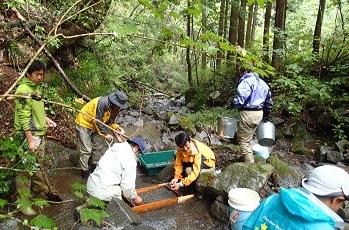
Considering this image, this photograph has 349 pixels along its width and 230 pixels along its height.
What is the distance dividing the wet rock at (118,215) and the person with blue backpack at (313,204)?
9.86 feet

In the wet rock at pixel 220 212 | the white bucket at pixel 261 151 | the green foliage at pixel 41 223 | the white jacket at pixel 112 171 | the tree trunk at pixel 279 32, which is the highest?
the tree trunk at pixel 279 32

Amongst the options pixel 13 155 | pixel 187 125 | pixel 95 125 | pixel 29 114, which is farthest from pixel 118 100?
pixel 187 125

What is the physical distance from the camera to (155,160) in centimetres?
806

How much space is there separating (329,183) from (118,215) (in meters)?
3.44

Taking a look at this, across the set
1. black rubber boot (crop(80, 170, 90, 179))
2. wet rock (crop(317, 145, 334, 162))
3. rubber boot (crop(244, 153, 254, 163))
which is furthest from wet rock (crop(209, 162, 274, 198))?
wet rock (crop(317, 145, 334, 162))

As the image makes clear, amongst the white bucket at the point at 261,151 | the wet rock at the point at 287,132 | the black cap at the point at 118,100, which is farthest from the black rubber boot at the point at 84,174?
the wet rock at the point at 287,132

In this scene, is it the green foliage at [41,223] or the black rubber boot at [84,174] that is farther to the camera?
the black rubber boot at [84,174]

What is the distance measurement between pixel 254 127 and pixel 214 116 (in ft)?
14.9

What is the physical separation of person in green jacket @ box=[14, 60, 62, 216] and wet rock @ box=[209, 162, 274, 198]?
2.69m

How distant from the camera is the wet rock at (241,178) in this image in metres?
6.30

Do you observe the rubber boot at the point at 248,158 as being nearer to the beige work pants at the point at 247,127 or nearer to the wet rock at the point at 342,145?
the beige work pants at the point at 247,127

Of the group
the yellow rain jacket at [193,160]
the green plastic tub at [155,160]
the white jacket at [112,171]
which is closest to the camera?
the white jacket at [112,171]

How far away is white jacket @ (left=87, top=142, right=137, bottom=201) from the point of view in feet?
16.5

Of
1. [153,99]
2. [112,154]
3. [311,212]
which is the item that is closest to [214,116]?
[112,154]
